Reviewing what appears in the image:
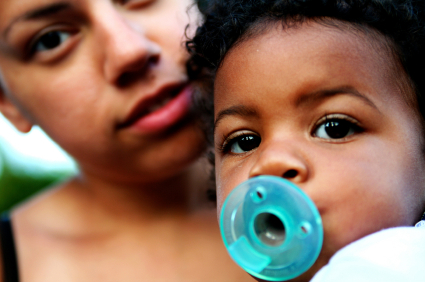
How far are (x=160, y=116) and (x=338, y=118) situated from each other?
744mm

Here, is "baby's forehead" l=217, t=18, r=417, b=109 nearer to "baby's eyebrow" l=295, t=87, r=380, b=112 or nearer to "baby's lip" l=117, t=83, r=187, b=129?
"baby's eyebrow" l=295, t=87, r=380, b=112

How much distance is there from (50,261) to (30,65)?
0.99 metres

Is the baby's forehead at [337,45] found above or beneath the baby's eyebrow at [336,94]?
above

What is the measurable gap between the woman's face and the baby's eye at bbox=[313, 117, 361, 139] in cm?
68

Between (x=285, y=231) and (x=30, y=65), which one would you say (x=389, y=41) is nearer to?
(x=285, y=231)

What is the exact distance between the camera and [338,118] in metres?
1.15

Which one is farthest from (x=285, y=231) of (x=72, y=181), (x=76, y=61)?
(x=72, y=181)

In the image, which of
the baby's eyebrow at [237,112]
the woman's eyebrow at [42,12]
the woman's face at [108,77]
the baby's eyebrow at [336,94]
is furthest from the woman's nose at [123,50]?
the baby's eyebrow at [336,94]

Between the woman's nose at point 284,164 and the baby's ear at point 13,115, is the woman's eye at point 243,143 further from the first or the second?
the baby's ear at point 13,115

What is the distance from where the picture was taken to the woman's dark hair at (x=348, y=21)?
128cm

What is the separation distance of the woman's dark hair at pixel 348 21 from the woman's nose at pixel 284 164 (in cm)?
46

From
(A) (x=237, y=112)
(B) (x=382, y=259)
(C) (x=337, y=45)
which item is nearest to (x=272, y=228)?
(B) (x=382, y=259)

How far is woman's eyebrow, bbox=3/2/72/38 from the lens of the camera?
57.2 inches

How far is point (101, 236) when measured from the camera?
2.09 m
